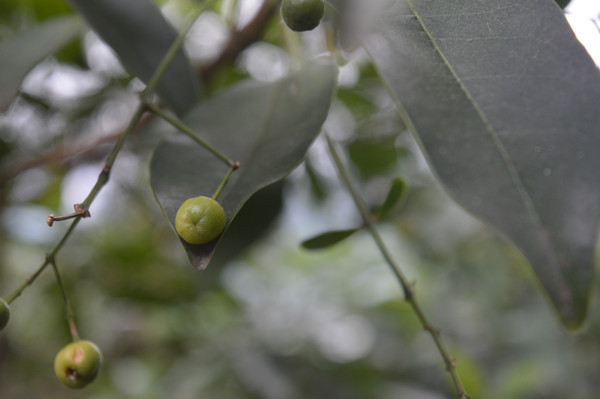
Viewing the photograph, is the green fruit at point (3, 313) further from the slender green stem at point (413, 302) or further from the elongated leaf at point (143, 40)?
the slender green stem at point (413, 302)

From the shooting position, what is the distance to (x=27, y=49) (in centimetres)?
88

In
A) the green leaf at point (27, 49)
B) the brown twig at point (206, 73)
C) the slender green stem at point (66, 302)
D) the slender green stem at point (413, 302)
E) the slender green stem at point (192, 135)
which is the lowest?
the slender green stem at point (413, 302)

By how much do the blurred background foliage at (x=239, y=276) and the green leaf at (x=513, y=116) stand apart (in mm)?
520

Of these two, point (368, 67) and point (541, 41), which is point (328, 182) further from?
point (541, 41)

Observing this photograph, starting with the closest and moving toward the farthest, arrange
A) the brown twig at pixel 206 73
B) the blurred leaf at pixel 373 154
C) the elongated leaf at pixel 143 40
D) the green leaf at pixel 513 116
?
the green leaf at pixel 513 116
the elongated leaf at pixel 143 40
the brown twig at pixel 206 73
the blurred leaf at pixel 373 154

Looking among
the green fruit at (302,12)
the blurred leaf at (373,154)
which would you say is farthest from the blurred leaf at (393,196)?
the blurred leaf at (373,154)

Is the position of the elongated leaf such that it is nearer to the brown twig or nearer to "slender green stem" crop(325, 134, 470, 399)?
"slender green stem" crop(325, 134, 470, 399)

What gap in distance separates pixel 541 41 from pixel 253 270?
1998mm

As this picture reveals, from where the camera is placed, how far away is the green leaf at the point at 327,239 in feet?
2.58

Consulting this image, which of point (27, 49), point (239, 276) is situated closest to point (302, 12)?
point (27, 49)

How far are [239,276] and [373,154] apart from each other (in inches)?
41.1

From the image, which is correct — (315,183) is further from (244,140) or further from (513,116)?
(513,116)

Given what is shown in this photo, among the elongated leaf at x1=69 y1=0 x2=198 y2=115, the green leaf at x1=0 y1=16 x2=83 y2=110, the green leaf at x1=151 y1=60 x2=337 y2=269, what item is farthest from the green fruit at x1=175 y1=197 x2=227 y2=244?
the green leaf at x1=0 y1=16 x2=83 y2=110

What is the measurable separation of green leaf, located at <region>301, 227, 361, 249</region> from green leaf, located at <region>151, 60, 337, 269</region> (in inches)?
6.4
